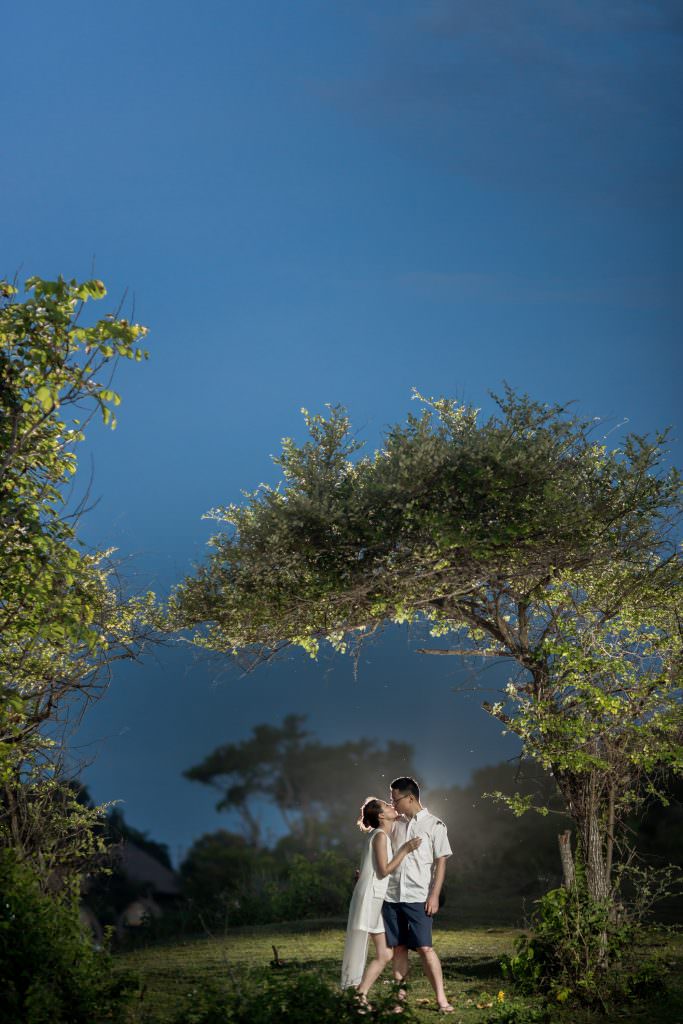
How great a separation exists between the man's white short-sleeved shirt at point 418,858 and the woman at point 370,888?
44cm

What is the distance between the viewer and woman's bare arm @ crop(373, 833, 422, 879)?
311 inches

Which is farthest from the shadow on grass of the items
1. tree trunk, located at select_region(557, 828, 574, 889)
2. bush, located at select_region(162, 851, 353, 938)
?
bush, located at select_region(162, 851, 353, 938)

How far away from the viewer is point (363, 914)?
26.0 ft

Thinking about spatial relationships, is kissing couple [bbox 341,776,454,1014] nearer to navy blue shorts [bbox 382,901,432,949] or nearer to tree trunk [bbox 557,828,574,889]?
navy blue shorts [bbox 382,901,432,949]

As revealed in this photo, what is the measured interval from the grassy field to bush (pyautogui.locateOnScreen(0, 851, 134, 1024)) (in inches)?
18.3

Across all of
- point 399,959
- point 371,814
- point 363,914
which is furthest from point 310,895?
point 371,814

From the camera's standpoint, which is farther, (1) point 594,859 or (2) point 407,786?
(1) point 594,859

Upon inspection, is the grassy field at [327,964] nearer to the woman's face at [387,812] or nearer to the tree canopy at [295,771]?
the woman's face at [387,812]

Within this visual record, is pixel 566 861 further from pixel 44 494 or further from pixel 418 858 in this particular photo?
pixel 44 494

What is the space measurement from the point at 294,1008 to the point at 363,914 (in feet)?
7.34

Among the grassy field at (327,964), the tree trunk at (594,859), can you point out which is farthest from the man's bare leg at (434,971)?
the tree trunk at (594,859)

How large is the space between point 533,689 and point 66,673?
517 cm

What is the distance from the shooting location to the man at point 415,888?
847 centimetres

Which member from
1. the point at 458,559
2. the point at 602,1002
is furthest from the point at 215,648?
the point at 602,1002
